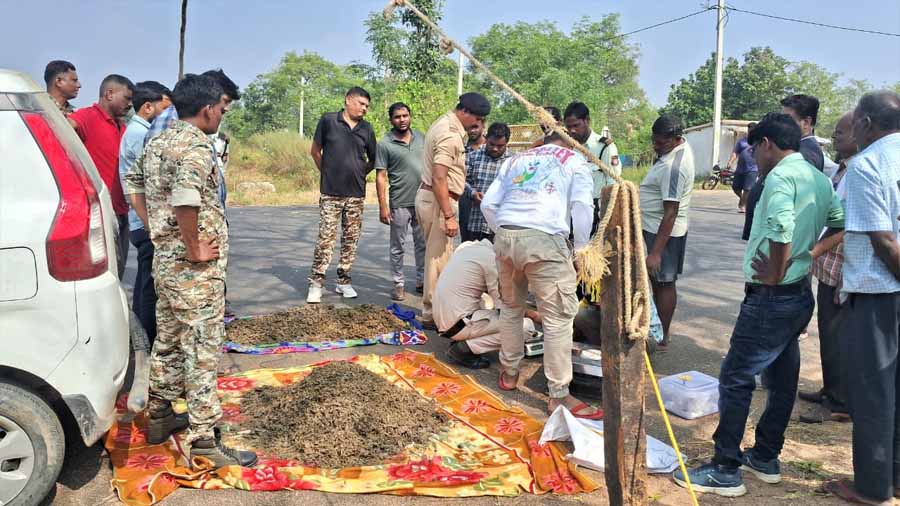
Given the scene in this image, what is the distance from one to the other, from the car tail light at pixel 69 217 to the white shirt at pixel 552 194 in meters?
2.40

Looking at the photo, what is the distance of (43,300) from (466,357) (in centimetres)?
303

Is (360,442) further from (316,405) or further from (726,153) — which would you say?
(726,153)

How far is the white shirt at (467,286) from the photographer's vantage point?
5.07m

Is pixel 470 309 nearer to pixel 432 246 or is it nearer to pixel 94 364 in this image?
pixel 432 246

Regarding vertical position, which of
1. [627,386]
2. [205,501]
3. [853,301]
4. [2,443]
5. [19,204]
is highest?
[19,204]

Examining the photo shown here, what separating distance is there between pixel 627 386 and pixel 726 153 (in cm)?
3465

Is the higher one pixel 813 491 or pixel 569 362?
pixel 569 362

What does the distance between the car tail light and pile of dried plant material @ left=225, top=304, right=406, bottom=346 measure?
2523 mm

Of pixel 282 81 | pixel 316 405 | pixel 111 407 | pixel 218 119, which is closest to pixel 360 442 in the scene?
pixel 316 405

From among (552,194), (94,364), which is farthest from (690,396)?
(94,364)

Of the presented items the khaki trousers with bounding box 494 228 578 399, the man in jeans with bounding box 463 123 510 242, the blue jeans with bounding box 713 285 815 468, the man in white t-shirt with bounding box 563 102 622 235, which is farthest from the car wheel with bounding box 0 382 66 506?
the man in white t-shirt with bounding box 563 102 622 235

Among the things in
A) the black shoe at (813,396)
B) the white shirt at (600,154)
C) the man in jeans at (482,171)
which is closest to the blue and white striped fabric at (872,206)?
the black shoe at (813,396)

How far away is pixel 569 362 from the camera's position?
4227 millimetres

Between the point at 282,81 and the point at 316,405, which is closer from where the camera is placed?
the point at 316,405
